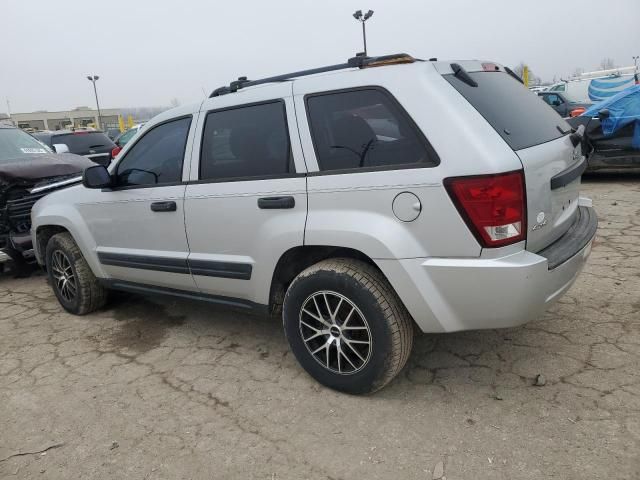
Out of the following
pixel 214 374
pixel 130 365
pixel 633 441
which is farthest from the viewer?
pixel 130 365

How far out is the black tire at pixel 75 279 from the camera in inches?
173

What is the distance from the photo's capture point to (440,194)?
2.40 metres

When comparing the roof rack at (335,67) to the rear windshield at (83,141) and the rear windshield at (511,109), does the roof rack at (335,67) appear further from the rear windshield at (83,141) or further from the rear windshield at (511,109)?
the rear windshield at (83,141)

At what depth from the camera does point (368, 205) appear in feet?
8.54

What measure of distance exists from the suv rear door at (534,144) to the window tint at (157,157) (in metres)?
1.86

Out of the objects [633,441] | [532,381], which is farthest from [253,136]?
[633,441]

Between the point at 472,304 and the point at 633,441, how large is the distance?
3.05ft

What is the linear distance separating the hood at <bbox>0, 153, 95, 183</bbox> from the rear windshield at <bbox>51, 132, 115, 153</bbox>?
5.96 meters

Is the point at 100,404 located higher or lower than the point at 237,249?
lower

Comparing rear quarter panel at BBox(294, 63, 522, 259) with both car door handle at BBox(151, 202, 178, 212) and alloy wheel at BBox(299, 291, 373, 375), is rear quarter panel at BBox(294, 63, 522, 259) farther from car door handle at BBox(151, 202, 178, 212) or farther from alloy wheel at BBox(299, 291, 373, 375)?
car door handle at BBox(151, 202, 178, 212)

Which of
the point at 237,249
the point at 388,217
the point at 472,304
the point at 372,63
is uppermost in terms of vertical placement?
the point at 372,63

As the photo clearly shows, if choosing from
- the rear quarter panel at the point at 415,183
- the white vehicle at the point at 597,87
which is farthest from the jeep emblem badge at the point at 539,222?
the white vehicle at the point at 597,87

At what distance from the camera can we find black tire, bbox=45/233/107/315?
440 cm

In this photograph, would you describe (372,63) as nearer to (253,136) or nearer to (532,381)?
(253,136)
